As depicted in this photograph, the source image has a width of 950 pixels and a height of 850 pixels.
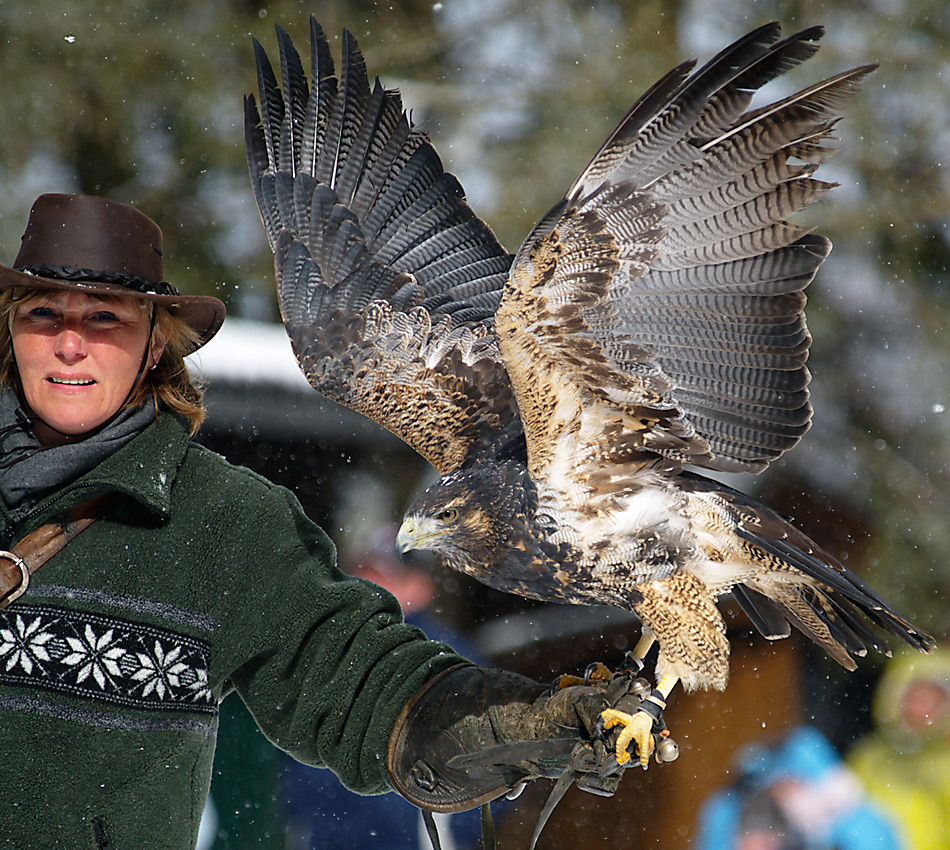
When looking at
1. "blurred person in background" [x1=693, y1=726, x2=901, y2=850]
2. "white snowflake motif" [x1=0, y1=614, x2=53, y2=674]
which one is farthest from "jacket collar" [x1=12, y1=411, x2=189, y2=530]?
"blurred person in background" [x1=693, y1=726, x2=901, y2=850]

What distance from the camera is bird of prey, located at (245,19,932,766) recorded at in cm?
177

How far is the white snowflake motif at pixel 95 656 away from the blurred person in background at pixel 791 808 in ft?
12.7

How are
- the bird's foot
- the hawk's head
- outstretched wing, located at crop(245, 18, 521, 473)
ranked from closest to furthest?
the bird's foot → the hawk's head → outstretched wing, located at crop(245, 18, 521, 473)

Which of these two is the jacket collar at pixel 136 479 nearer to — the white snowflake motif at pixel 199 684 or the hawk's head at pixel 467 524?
the white snowflake motif at pixel 199 684

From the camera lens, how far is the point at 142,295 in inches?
58.2

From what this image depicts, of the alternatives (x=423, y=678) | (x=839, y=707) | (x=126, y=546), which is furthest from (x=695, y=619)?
(x=839, y=707)

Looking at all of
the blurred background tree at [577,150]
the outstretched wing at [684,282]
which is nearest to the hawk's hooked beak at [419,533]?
the outstretched wing at [684,282]

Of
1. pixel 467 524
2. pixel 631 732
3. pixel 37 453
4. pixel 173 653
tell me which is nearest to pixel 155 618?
pixel 173 653

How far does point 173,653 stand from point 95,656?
12cm

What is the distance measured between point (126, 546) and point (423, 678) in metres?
0.56

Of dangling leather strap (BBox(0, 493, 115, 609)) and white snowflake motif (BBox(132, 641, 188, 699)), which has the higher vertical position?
dangling leather strap (BBox(0, 493, 115, 609))

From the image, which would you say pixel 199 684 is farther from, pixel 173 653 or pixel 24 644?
pixel 24 644

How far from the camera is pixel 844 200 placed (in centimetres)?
639

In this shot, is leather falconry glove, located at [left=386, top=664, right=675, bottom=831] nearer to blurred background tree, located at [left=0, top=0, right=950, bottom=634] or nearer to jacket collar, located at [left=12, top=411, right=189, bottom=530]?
jacket collar, located at [left=12, top=411, right=189, bottom=530]
